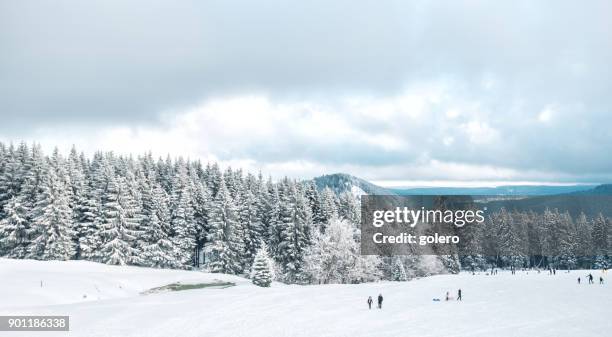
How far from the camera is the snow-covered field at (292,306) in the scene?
3294 cm

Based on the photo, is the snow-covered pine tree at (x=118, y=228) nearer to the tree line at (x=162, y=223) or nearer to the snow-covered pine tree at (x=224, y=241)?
the tree line at (x=162, y=223)

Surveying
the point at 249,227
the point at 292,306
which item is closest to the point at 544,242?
the point at 249,227

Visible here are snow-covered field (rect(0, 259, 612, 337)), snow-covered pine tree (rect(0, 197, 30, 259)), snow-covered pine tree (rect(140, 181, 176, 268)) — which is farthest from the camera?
snow-covered pine tree (rect(140, 181, 176, 268))

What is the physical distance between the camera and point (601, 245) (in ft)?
342

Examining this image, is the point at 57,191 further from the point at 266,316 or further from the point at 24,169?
the point at 266,316

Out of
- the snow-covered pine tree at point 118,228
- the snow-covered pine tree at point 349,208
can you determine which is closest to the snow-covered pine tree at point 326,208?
the snow-covered pine tree at point 349,208

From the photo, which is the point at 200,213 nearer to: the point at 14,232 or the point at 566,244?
the point at 14,232

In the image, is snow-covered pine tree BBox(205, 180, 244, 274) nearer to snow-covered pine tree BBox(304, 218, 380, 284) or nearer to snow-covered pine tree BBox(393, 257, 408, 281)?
snow-covered pine tree BBox(304, 218, 380, 284)

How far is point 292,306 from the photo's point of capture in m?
42.8

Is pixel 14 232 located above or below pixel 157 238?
above

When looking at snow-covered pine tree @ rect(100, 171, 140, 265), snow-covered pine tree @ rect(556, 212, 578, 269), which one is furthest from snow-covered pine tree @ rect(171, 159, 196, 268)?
snow-covered pine tree @ rect(556, 212, 578, 269)

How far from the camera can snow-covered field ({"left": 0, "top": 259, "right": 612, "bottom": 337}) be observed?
32.9m

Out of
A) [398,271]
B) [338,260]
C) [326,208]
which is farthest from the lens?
[326,208]

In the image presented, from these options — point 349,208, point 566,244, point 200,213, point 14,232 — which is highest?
point 349,208
